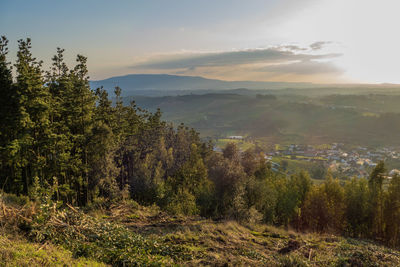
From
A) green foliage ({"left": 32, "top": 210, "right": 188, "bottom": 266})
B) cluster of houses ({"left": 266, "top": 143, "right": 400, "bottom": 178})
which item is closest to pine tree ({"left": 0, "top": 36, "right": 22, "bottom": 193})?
green foliage ({"left": 32, "top": 210, "right": 188, "bottom": 266})

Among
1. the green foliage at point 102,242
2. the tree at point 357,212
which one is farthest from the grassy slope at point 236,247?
the tree at point 357,212

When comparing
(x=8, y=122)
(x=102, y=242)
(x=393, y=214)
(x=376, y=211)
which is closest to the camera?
(x=102, y=242)

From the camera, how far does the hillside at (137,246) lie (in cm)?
833

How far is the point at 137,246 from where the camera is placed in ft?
35.9

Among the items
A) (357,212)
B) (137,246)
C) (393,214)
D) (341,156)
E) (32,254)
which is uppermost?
(32,254)

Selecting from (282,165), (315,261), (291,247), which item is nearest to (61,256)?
(315,261)

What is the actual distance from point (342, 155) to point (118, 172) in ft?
452

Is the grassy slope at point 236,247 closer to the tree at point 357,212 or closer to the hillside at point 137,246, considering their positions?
the hillside at point 137,246

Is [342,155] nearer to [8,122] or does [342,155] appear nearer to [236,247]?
[236,247]

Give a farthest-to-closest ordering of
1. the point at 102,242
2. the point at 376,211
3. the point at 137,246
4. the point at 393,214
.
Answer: the point at 376,211, the point at 393,214, the point at 137,246, the point at 102,242

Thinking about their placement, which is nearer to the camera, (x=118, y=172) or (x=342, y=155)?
(x=118, y=172)

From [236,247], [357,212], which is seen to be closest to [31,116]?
[236,247]

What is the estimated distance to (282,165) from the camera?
107812 millimetres

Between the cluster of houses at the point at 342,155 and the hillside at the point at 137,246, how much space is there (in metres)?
98.3
